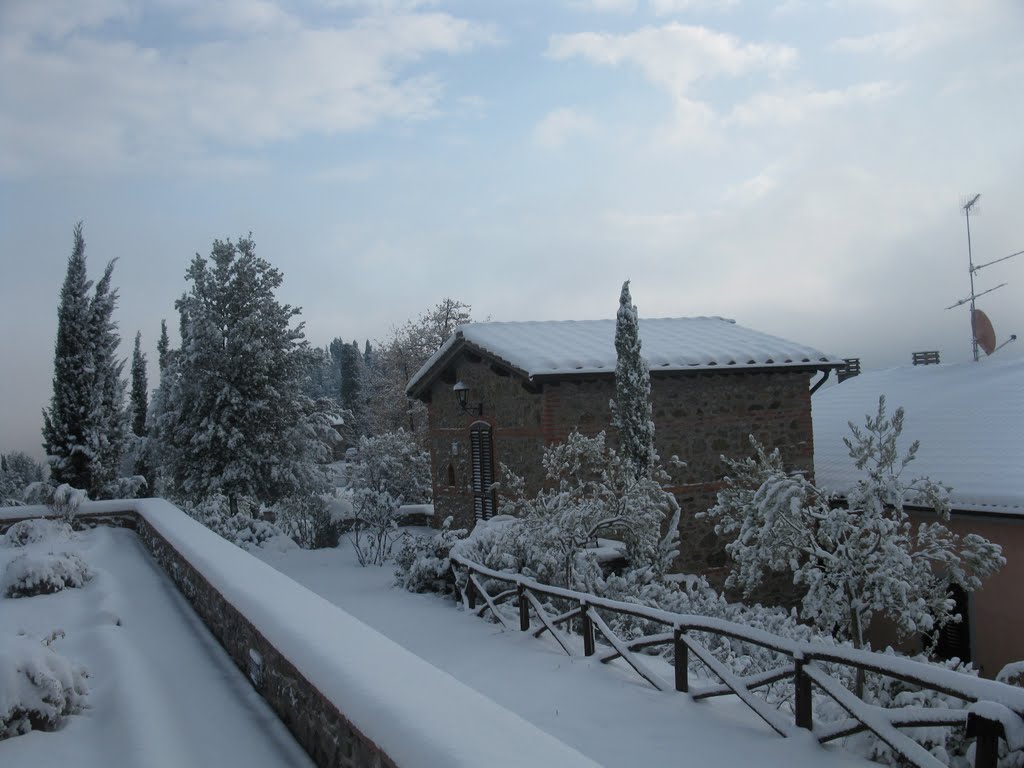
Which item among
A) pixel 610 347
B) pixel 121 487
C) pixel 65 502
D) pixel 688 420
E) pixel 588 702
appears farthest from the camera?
pixel 121 487

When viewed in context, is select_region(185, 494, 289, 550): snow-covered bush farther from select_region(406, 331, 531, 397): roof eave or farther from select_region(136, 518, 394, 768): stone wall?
select_region(136, 518, 394, 768): stone wall

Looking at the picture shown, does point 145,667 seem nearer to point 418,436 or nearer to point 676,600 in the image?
point 676,600

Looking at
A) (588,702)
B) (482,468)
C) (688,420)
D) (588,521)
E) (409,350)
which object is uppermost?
(409,350)

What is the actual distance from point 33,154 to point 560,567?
8770 mm

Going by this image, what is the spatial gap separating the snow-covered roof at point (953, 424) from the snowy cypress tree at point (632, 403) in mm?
3633

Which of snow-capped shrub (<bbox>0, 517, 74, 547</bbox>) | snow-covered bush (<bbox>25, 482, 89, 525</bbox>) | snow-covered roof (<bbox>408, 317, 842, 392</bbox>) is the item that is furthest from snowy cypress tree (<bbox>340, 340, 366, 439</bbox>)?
snow-capped shrub (<bbox>0, 517, 74, 547</bbox>)

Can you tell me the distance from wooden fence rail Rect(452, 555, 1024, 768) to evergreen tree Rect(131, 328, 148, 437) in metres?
25.8

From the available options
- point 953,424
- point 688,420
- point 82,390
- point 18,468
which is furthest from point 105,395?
point 18,468

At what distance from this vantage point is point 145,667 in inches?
A: 212

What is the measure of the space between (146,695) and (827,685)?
4437 mm

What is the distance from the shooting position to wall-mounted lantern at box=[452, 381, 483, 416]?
14.9m

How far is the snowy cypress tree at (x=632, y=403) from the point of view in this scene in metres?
11.9

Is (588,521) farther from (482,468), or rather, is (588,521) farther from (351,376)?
(351,376)

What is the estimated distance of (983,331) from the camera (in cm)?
1881
